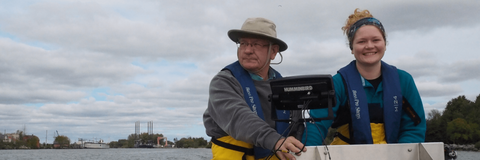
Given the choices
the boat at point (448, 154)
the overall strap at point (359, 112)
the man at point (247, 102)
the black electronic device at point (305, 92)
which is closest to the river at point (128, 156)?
the boat at point (448, 154)

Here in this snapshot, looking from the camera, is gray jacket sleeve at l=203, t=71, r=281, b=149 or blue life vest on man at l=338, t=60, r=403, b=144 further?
blue life vest on man at l=338, t=60, r=403, b=144

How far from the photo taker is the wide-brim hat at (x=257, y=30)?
3189mm

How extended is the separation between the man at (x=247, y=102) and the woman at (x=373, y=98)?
44cm

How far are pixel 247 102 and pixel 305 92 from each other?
0.70 m

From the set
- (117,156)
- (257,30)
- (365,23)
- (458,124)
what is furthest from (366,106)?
(117,156)

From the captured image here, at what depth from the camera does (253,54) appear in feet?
10.7

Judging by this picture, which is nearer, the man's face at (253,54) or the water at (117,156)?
the man's face at (253,54)

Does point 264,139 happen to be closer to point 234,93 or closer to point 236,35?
point 234,93

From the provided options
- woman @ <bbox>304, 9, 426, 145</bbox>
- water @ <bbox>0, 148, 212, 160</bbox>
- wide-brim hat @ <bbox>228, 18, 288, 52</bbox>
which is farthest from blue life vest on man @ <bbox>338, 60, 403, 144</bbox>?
water @ <bbox>0, 148, 212, 160</bbox>

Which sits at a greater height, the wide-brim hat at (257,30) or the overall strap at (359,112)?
the wide-brim hat at (257,30)

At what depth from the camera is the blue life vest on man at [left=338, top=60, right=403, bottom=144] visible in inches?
124

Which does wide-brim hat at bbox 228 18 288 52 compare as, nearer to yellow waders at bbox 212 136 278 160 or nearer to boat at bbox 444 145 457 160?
yellow waders at bbox 212 136 278 160

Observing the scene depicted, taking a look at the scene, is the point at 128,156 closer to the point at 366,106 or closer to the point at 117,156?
the point at 117,156

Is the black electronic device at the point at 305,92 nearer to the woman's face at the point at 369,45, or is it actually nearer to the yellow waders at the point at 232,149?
the yellow waders at the point at 232,149
